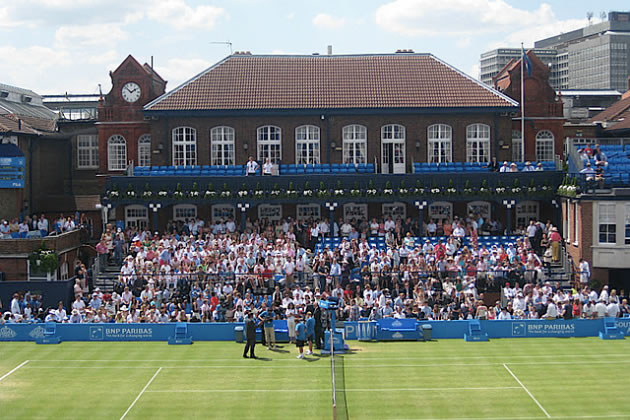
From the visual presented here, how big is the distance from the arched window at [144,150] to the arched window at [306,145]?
8.52 metres

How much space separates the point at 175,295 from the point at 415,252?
10.1 metres

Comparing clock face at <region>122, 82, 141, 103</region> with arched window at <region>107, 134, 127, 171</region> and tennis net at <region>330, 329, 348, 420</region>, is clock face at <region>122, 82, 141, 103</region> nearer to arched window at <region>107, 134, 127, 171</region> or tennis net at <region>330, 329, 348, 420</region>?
arched window at <region>107, 134, 127, 171</region>

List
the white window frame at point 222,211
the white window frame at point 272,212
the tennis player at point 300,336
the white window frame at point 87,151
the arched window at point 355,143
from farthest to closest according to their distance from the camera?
the white window frame at point 87,151 < the arched window at point 355,143 < the white window frame at point 272,212 < the white window frame at point 222,211 < the tennis player at point 300,336

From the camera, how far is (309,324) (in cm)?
2648

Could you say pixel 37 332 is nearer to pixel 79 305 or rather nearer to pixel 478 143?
pixel 79 305

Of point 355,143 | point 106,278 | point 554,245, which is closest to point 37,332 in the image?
point 106,278

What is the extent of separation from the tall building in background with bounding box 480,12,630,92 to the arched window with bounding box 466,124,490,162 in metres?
130

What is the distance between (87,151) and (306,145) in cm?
1425

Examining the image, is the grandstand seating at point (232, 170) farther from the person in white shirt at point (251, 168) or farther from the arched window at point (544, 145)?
the arched window at point (544, 145)

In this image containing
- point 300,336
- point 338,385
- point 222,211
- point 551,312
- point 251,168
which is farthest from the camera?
point 222,211

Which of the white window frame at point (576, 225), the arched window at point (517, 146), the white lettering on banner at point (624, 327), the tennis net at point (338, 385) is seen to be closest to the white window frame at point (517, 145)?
the arched window at point (517, 146)

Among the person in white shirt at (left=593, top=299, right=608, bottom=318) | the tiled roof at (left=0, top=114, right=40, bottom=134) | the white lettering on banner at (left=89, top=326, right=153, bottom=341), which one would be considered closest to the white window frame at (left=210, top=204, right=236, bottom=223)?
the tiled roof at (left=0, top=114, right=40, bottom=134)

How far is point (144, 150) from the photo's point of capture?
152 feet

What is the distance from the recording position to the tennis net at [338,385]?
2008cm
